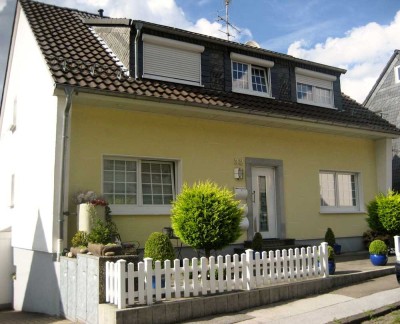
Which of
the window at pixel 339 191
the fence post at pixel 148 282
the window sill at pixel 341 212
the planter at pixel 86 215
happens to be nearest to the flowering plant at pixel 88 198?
the planter at pixel 86 215

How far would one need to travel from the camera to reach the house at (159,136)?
9.41 m

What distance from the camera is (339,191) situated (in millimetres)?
13914

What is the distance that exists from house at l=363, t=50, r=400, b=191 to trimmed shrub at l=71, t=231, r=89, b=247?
54.4 ft

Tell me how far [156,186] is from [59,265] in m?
2.93

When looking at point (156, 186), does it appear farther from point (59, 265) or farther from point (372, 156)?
point (372, 156)

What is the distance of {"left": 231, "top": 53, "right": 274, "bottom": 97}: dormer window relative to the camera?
41.9ft

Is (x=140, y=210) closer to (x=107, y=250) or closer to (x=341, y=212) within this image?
(x=107, y=250)

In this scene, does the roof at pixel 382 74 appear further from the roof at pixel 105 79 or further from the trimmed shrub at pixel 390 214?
the trimmed shrub at pixel 390 214

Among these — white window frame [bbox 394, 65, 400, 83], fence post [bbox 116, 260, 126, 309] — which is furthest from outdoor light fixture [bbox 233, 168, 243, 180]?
white window frame [bbox 394, 65, 400, 83]

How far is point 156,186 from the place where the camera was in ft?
34.4

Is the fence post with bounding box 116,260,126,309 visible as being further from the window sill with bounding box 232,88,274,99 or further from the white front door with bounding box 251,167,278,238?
the window sill with bounding box 232,88,274,99

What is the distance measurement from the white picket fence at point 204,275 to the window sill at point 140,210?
109 inches

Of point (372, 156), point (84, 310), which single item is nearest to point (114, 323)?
point (84, 310)

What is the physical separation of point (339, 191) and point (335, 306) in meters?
7.02
